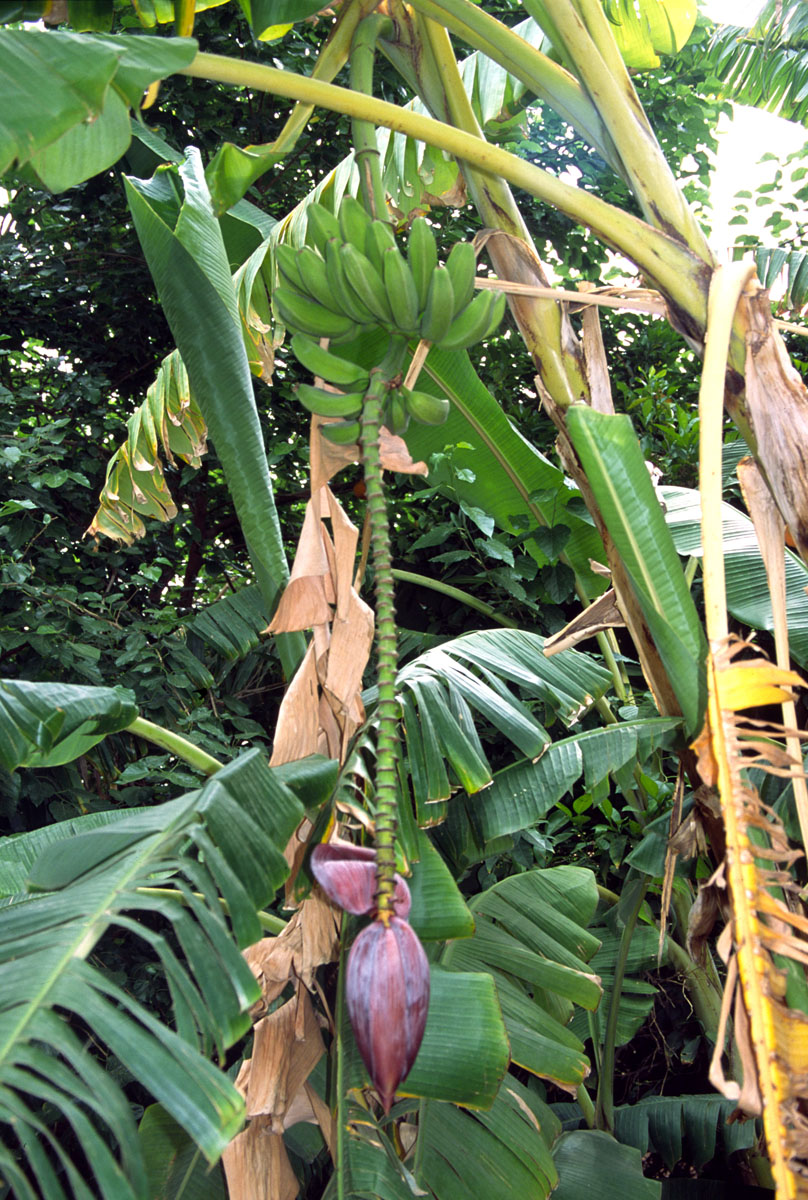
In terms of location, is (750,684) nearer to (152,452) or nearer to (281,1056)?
(281,1056)

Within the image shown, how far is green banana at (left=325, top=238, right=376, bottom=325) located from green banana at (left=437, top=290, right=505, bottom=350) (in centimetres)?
6

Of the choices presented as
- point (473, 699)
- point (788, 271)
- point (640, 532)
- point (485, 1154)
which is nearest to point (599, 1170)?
point (485, 1154)

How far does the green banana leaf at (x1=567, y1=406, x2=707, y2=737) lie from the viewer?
0.51 m

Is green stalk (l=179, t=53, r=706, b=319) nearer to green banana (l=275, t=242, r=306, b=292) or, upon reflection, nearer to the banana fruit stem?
green banana (l=275, t=242, r=306, b=292)

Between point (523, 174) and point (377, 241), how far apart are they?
140 mm

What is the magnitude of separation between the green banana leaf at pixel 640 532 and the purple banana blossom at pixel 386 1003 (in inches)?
9.5

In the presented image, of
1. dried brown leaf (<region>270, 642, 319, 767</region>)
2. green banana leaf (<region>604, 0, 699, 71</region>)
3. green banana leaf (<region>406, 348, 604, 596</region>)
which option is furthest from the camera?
green banana leaf (<region>406, 348, 604, 596</region>)

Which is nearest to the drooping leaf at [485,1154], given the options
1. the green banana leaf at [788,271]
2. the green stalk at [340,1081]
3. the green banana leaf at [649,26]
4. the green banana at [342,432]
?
the green stalk at [340,1081]

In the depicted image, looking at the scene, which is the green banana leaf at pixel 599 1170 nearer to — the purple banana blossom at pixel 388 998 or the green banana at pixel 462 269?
the purple banana blossom at pixel 388 998

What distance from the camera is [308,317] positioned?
61 cm

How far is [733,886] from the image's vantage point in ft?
1.18

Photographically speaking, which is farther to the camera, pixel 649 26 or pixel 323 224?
pixel 649 26

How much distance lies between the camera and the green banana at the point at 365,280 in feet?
1.82

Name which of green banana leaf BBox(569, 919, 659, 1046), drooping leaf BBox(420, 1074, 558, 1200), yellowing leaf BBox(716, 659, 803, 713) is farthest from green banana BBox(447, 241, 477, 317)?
green banana leaf BBox(569, 919, 659, 1046)
